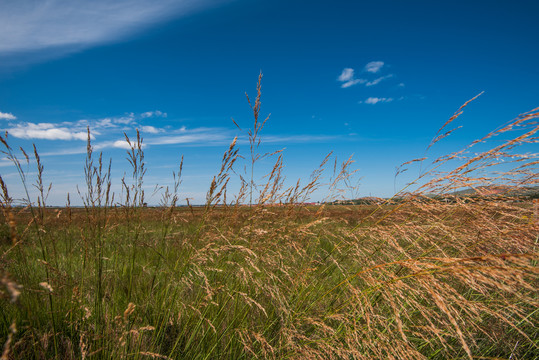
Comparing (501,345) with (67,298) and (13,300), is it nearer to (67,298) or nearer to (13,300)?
(13,300)

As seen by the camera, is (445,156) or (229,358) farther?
(445,156)

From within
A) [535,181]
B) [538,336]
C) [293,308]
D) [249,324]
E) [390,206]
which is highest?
[535,181]

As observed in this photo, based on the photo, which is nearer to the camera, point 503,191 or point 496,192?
point 496,192

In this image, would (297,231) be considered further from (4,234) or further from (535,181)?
(4,234)

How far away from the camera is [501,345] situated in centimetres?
241


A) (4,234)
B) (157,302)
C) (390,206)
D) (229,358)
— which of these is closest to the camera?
(229,358)

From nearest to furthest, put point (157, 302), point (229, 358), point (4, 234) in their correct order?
point (229, 358), point (157, 302), point (4, 234)

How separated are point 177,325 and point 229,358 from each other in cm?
62

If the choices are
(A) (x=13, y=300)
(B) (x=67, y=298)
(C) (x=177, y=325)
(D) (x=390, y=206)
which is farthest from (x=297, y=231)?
(A) (x=13, y=300)

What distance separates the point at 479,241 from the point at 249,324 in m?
1.99

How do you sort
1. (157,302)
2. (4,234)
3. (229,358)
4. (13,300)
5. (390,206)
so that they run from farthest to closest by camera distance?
(4,234)
(390,206)
(157,302)
(229,358)
(13,300)

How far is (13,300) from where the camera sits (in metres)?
0.66

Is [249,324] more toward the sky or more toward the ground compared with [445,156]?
more toward the ground

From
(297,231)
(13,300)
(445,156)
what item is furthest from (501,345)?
(13,300)
